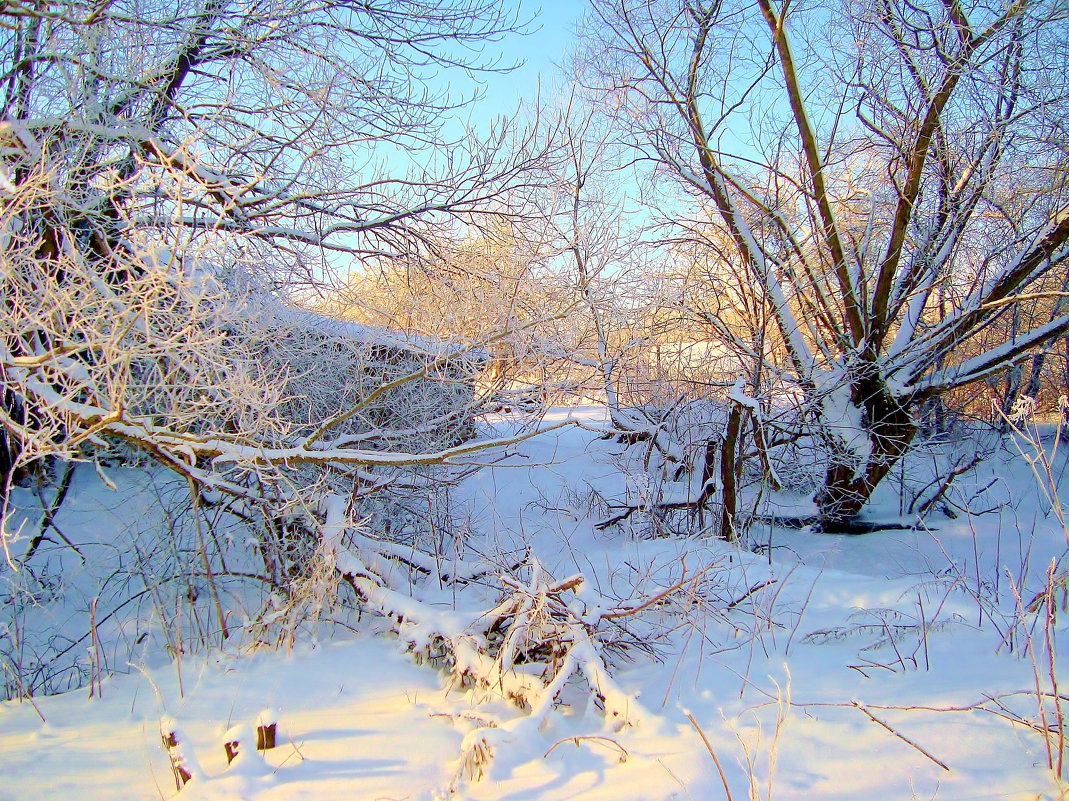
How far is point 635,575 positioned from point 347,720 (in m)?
2.06

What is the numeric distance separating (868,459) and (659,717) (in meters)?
5.71

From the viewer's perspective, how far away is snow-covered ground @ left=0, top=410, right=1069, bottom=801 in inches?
72.4

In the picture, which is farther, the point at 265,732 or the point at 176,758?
the point at 265,732

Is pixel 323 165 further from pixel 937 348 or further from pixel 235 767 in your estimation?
pixel 937 348

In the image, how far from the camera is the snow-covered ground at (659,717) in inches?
72.4

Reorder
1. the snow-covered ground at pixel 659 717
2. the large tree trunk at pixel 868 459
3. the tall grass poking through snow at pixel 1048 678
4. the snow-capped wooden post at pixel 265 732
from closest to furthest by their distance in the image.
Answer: the tall grass poking through snow at pixel 1048 678
the snow-covered ground at pixel 659 717
the snow-capped wooden post at pixel 265 732
the large tree trunk at pixel 868 459

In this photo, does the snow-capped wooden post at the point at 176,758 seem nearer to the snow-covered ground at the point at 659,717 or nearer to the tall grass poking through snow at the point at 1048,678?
the snow-covered ground at the point at 659,717

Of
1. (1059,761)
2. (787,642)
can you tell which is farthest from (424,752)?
(1059,761)

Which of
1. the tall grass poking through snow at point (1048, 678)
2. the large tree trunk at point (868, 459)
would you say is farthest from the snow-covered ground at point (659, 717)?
the large tree trunk at point (868, 459)

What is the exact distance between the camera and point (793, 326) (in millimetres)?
6902

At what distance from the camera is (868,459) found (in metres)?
6.88

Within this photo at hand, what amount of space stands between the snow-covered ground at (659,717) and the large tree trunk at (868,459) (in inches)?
134

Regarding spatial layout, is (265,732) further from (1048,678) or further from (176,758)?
(1048,678)

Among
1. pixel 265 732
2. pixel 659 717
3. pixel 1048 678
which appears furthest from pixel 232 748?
pixel 1048 678
